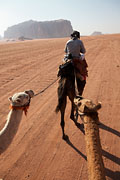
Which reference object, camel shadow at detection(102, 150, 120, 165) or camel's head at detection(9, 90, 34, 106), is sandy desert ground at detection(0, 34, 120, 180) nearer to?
camel shadow at detection(102, 150, 120, 165)

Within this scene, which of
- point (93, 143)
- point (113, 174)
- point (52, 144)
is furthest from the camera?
point (52, 144)

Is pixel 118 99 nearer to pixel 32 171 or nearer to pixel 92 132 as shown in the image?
pixel 32 171

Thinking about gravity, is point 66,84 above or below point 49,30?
below

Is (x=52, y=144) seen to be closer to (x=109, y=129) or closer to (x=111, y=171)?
(x=111, y=171)

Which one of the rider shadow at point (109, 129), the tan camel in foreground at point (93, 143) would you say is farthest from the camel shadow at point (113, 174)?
the tan camel in foreground at point (93, 143)

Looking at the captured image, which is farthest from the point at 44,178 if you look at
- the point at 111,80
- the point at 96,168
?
the point at 111,80

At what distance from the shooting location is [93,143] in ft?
5.76

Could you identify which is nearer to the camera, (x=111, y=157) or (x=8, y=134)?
(x=8, y=134)

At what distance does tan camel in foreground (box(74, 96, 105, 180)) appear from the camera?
5.56ft

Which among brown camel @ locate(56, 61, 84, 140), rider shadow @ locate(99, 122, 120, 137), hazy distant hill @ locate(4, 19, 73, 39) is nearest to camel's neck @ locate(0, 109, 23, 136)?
brown camel @ locate(56, 61, 84, 140)

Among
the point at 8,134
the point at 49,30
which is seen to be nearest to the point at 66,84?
the point at 8,134

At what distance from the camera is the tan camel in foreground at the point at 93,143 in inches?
66.7

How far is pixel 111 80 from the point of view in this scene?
8.80 m

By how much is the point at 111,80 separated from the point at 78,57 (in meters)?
4.89
